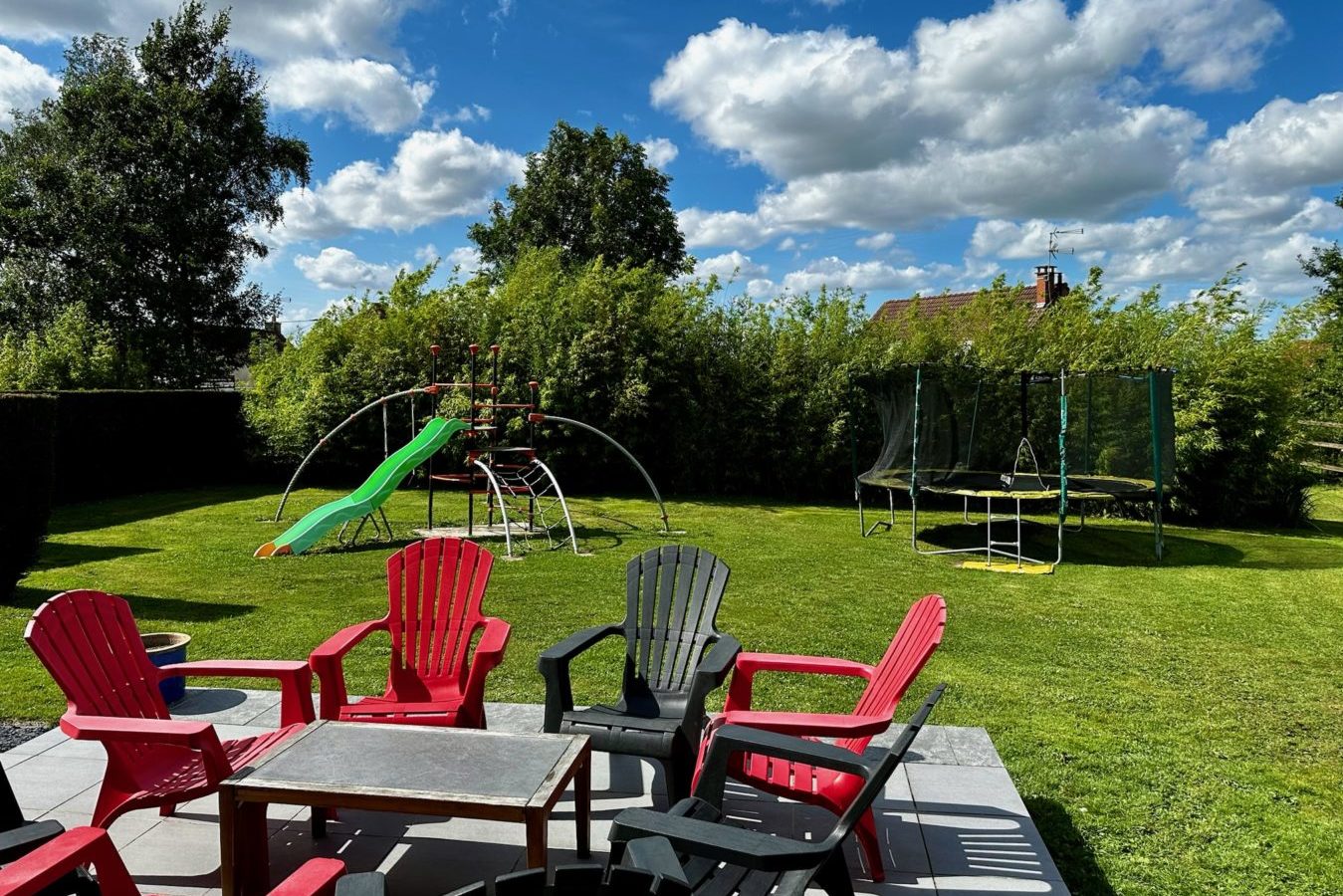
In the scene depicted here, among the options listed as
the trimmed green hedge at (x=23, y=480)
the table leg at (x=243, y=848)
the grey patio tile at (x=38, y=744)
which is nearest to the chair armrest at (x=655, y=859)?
the table leg at (x=243, y=848)

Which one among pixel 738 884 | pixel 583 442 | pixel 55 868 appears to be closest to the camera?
pixel 55 868

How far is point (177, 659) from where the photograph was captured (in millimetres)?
4109

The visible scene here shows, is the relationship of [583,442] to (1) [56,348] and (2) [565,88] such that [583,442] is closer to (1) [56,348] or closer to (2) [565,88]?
(2) [565,88]

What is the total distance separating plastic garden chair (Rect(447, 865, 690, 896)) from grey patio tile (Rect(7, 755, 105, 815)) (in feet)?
8.40

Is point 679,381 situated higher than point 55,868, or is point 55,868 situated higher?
point 679,381

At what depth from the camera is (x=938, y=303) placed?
1644 cm

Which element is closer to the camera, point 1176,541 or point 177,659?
point 177,659

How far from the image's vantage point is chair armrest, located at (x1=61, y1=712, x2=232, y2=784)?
2355mm

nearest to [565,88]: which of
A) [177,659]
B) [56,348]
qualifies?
[56,348]

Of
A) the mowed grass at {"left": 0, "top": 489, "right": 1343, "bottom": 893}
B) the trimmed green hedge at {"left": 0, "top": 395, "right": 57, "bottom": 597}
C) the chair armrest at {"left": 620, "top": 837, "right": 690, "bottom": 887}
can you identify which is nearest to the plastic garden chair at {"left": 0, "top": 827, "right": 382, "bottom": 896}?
the chair armrest at {"left": 620, "top": 837, "right": 690, "bottom": 887}

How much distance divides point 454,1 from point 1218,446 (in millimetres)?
10585

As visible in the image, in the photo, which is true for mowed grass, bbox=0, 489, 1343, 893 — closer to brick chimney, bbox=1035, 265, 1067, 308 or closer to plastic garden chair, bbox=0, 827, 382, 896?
plastic garden chair, bbox=0, 827, 382, 896

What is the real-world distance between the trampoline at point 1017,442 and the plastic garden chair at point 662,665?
530cm

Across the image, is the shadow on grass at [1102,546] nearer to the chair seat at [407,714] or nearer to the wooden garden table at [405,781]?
the chair seat at [407,714]
